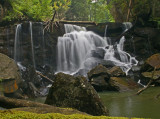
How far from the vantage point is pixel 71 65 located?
1952cm

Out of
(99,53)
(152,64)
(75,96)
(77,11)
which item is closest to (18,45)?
(99,53)

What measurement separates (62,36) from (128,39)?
25.2ft

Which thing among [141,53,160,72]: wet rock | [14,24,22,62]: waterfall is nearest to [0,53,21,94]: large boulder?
[14,24,22,62]: waterfall

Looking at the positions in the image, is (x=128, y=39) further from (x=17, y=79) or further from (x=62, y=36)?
(x=17, y=79)

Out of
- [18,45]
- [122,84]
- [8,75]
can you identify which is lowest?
[122,84]

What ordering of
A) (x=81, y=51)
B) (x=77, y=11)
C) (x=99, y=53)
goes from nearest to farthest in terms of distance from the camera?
(x=99, y=53)
(x=81, y=51)
(x=77, y=11)

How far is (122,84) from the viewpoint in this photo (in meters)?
10.9

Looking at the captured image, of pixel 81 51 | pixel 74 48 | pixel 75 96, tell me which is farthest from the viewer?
pixel 81 51

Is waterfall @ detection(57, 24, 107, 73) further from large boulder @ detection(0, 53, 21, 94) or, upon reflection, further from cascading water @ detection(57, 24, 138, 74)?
large boulder @ detection(0, 53, 21, 94)

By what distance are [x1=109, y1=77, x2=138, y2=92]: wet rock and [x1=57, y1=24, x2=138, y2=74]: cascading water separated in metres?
5.95

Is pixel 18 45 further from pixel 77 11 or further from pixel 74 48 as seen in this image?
pixel 77 11

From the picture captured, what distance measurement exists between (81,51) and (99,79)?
9.32 m

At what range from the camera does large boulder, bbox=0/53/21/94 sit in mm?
9383

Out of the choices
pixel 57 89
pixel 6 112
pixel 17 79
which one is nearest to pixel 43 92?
pixel 17 79
